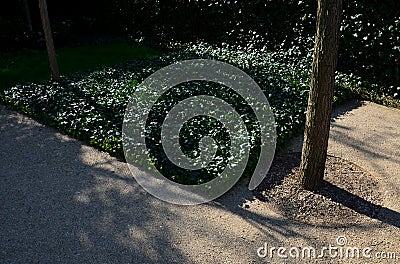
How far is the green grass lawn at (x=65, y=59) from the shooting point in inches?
336

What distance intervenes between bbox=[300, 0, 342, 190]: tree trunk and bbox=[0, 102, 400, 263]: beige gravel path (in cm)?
64

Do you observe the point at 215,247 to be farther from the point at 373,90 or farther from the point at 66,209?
the point at 373,90

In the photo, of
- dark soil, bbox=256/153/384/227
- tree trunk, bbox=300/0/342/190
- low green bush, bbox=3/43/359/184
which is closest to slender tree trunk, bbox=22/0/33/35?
low green bush, bbox=3/43/359/184

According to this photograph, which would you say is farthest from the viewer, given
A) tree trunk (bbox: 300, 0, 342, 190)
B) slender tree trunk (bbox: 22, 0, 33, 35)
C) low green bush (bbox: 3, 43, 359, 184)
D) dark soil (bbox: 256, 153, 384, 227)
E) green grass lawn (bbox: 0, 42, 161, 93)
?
slender tree trunk (bbox: 22, 0, 33, 35)

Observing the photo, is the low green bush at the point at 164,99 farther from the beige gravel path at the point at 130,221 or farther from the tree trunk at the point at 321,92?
the tree trunk at the point at 321,92

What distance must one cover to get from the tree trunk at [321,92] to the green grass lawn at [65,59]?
5.99 meters

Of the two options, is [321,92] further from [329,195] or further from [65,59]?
[65,59]

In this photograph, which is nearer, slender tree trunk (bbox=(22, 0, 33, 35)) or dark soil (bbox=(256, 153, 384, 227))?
dark soil (bbox=(256, 153, 384, 227))

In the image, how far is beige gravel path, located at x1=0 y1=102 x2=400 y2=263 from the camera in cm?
356

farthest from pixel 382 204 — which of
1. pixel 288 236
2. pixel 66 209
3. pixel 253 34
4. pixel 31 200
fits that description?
pixel 253 34

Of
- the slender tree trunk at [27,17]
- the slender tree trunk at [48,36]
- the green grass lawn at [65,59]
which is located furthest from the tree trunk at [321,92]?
the slender tree trunk at [27,17]

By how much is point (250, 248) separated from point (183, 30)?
7.68m

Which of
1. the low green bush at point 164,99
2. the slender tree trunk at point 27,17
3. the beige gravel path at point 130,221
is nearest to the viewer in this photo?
the beige gravel path at point 130,221

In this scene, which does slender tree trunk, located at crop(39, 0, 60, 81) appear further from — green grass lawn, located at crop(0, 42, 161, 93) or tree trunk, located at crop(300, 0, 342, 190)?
tree trunk, located at crop(300, 0, 342, 190)
